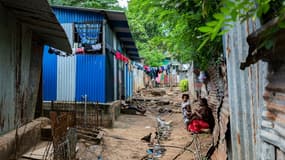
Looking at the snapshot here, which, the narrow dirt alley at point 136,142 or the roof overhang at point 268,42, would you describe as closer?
the roof overhang at point 268,42

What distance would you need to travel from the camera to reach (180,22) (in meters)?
3.72

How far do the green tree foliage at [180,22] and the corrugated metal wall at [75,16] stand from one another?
16.5 feet

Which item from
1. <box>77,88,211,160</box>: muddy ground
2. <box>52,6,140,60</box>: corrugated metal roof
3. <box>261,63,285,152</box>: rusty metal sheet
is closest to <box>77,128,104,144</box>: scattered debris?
<box>77,88,211,160</box>: muddy ground

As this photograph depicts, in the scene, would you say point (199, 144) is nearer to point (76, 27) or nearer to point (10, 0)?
point (10, 0)

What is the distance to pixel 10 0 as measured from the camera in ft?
13.8

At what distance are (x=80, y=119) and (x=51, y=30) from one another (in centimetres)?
455

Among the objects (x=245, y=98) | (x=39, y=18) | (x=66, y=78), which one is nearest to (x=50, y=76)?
(x=66, y=78)

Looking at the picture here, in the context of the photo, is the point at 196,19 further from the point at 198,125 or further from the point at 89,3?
the point at 89,3

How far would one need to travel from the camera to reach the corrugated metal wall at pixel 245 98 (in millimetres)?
1856

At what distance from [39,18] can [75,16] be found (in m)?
5.32

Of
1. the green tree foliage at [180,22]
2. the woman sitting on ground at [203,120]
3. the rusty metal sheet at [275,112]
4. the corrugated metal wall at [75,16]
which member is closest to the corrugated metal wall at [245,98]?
the rusty metal sheet at [275,112]

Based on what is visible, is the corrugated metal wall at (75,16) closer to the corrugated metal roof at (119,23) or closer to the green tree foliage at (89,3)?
the corrugated metal roof at (119,23)

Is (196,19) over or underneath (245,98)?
over

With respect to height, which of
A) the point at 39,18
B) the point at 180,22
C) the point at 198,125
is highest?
the point at 39,18
